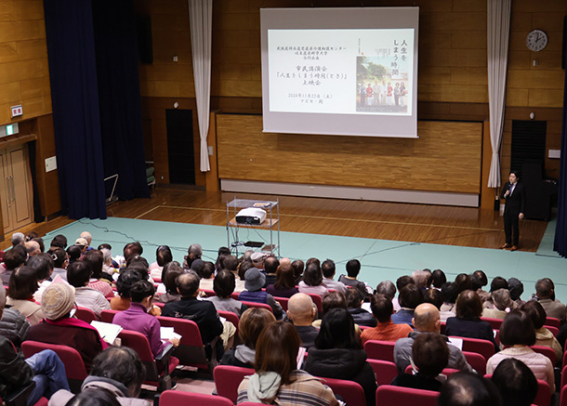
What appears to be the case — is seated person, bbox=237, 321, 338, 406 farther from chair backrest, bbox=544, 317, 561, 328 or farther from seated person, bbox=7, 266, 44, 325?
chair backrest, bbox=544, 317, 561, 328

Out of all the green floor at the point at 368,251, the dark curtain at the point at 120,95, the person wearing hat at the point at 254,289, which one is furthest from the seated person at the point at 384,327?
the dark curtain at the point at 120,95

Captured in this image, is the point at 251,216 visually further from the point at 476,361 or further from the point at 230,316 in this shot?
the point at 476,361

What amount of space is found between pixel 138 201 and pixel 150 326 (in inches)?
358

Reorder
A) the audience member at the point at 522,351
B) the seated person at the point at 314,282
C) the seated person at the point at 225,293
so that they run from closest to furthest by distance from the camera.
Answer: the audience member at the point at 522,351
the seated person at the point at 225,293
the seated person at the point at 314,282

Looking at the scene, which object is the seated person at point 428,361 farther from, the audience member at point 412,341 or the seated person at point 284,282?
the seated person at point 284,282

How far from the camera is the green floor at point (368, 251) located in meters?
9.36

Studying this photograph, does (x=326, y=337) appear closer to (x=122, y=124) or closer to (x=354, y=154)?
(x=354, y=154)

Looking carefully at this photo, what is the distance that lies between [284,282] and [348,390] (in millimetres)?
2752

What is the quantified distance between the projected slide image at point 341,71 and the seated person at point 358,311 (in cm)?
722

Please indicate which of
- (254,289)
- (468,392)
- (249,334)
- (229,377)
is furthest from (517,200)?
(468,392)

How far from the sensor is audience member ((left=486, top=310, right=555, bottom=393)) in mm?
4230

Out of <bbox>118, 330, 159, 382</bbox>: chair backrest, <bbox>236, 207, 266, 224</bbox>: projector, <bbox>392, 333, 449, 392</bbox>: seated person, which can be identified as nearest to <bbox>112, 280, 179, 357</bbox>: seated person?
<bbox>118, 330, 159, 382</bbox>: chair backrest

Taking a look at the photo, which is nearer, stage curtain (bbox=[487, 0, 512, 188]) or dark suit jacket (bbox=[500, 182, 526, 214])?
dark suit jacket (bbox=[500, 182, 526, 214])

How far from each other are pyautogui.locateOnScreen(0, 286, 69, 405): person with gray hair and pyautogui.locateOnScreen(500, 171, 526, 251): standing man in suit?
7.64 metres
